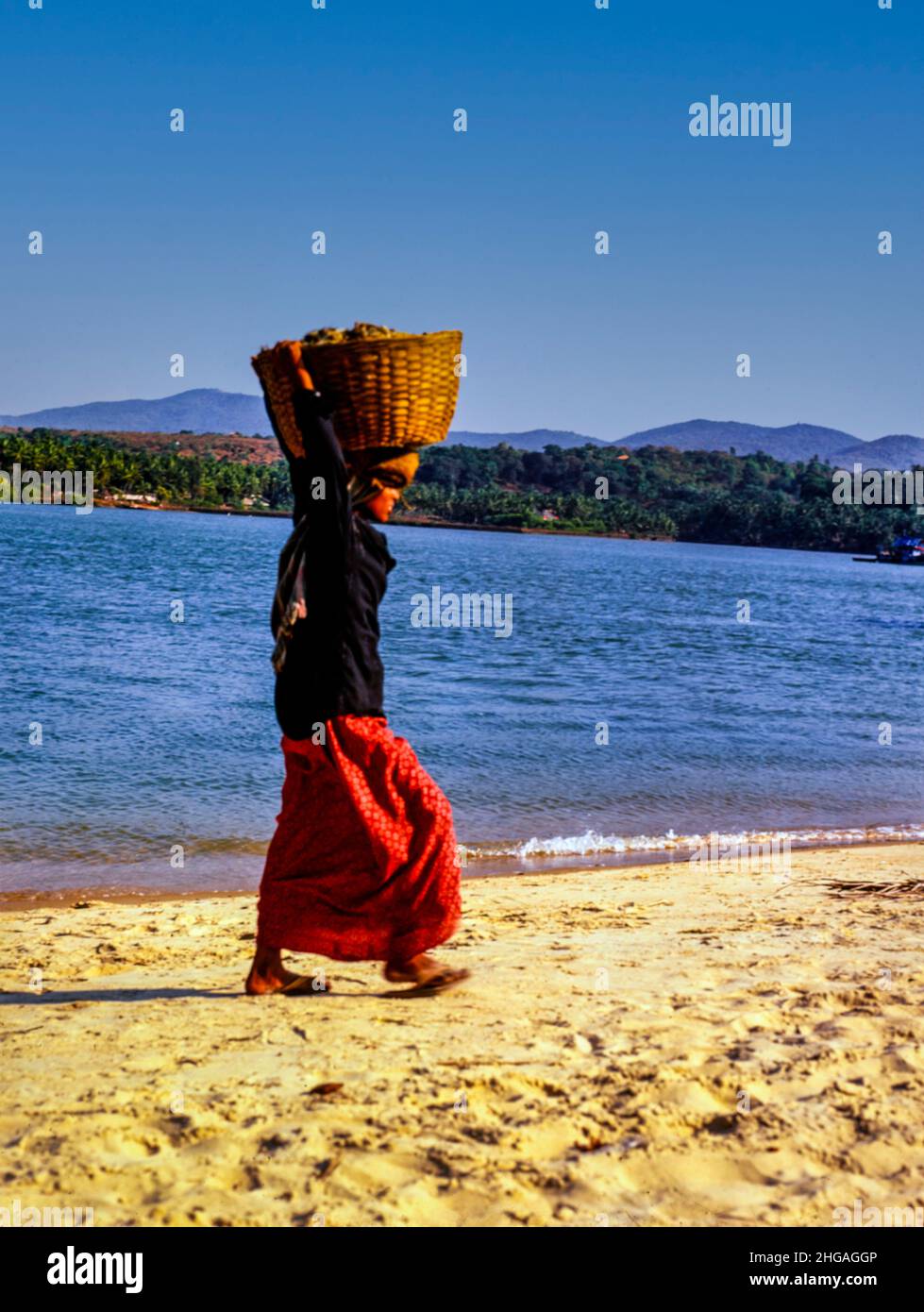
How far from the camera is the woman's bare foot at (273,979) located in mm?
4281

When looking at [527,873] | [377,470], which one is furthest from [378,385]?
[527,873]

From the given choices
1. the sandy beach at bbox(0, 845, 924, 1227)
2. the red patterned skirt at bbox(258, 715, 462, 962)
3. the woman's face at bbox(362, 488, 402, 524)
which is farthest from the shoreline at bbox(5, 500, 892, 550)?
the red patterned skirt at bbox(258, 715, 462, 962)

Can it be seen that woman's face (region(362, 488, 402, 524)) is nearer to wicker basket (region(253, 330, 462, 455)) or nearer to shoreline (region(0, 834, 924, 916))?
wicker basket (region(253, 330, 462, 455))

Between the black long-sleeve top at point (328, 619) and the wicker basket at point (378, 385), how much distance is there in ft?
0.37

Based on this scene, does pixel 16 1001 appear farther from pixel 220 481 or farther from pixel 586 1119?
pixel 220 481

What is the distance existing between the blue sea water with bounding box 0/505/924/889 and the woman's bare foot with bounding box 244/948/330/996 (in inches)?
124

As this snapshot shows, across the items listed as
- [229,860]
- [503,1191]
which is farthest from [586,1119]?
[229,860]

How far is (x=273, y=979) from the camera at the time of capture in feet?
14.2

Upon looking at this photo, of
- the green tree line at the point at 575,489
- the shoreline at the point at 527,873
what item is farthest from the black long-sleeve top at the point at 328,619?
the green tree line at the point at 575,489

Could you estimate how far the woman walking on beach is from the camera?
3.96m

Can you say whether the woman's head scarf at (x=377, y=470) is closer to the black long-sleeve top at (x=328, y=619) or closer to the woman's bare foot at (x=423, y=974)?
the black long-sleeve top at (x=328, y=619)

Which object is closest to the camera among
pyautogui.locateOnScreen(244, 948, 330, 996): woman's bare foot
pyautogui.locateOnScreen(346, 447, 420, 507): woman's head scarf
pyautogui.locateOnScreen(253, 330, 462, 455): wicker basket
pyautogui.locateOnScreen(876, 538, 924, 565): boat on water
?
pyautogui.locateOnScreen(253, 330, 462, 455): wicker basket

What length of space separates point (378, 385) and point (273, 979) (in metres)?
1.94

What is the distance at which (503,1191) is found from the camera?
274cm
